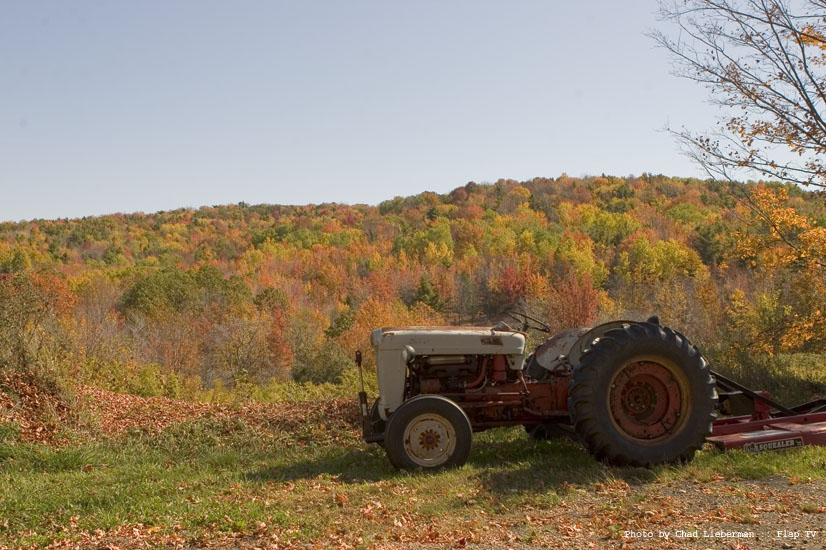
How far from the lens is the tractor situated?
716cm

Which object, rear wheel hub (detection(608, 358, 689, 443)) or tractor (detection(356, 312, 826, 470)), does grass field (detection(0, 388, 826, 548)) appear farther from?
rear wheel hub (detection(608, 358, 689, 443))

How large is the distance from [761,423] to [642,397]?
1464 millimetres

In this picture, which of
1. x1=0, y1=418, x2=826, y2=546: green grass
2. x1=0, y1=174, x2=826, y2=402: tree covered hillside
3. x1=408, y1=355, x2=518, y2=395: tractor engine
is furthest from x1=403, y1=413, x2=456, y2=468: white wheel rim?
x1=0, y1=174, x2=826, y2=402: tree covered hillside

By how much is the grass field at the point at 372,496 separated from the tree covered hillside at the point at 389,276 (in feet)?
13.5

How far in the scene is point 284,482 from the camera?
287 inches

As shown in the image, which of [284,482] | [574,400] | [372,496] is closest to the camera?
[372,496]

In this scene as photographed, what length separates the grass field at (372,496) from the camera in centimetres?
527

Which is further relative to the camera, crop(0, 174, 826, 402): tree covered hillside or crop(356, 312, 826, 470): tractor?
crop(0, 174, 826, 402): tree covered hillside

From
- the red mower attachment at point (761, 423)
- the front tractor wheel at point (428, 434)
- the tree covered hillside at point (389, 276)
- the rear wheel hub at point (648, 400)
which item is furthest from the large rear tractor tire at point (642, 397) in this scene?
the tree covered hillside at point (389, 276)

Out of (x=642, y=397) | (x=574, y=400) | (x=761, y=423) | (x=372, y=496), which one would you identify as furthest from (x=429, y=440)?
(x=761, y=423)

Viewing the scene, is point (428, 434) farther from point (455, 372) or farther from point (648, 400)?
point (648, 400)

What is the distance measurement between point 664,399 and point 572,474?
4.53 ft

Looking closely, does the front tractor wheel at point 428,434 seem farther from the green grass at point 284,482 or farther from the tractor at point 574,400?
the green grass at point 284,482

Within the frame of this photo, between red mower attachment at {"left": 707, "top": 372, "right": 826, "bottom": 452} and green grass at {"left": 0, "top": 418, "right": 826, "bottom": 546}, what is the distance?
0.51 ft
